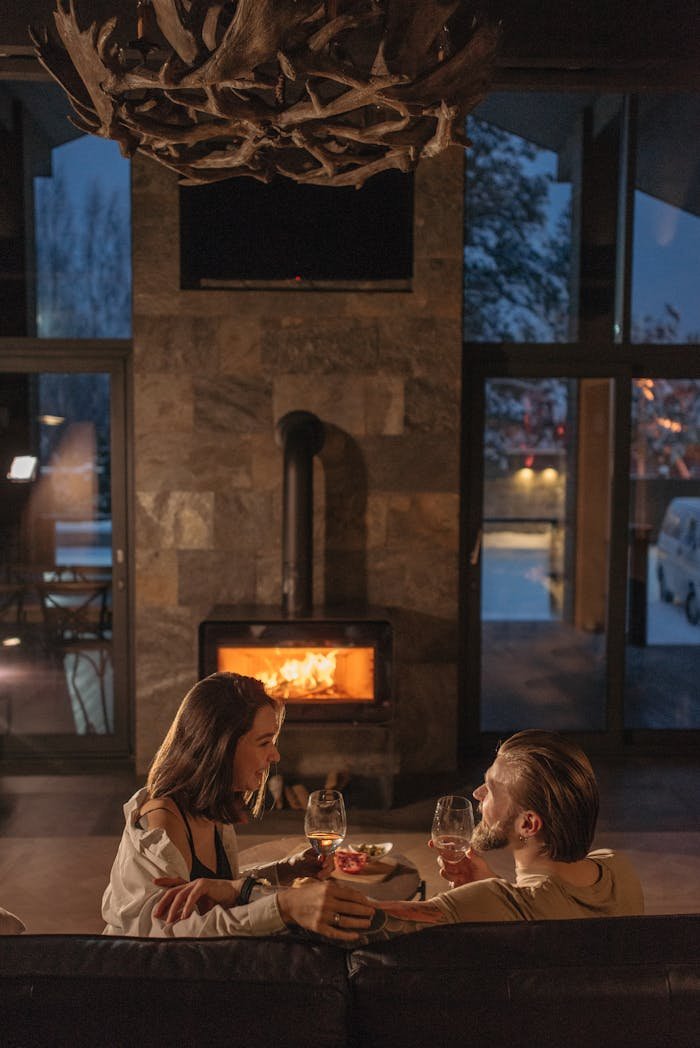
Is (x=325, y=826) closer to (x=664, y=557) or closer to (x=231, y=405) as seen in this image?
(x=231, y=405)

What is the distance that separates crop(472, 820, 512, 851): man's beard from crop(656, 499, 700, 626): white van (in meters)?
4.23

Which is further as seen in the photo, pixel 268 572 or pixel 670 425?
pixel 670 425

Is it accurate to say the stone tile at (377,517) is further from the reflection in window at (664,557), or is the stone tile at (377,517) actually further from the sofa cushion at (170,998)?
the sofa cushion at (170,998)

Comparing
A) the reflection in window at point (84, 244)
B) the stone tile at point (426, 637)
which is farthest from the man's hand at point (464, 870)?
the reflection in window at point (84, 244)

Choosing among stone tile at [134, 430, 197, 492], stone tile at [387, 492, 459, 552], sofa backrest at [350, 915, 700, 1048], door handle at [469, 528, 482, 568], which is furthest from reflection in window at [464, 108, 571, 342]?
sofa backrest at [350, 915, 700, 1048]

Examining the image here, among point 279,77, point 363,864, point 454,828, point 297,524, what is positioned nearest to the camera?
point 279,77

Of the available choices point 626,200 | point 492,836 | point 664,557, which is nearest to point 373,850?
point 492,836

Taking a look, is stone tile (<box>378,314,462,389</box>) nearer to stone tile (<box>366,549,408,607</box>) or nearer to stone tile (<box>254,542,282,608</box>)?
stone tile (<box>366,549,408,607</box>)

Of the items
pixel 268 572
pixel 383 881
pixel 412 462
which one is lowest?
pixel 383 881

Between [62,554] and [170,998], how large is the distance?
13.9 feet

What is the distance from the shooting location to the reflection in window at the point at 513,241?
18.2 ft

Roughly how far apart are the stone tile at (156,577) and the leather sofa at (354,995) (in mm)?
3626

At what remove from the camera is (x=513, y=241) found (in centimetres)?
559

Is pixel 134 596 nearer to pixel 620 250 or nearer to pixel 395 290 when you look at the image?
pixel 395 290
